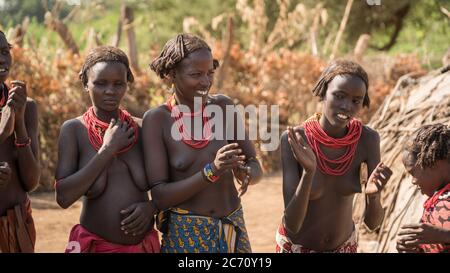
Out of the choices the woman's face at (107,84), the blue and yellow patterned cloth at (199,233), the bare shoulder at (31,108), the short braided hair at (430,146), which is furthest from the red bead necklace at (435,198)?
the bare shoulder at (31,108)

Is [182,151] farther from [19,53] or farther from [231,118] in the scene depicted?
[19,53]

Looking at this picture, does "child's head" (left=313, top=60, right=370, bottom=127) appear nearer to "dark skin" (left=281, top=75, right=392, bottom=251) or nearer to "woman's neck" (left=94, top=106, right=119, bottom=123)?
"dark skin" (left=281, top=75, right=392, bottom=251)

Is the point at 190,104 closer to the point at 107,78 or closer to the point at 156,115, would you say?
the point at 156,115

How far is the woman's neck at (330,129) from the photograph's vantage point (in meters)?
3.16

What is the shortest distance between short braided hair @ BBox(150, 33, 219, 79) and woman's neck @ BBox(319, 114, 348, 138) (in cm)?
56

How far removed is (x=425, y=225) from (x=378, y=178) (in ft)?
1.13

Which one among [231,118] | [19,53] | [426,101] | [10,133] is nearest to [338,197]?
[231,118]

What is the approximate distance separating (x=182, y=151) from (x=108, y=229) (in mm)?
467

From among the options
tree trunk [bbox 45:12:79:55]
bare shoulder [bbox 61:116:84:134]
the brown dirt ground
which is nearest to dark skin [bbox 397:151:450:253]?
bare shoulder [bbox 61:116:84:134]

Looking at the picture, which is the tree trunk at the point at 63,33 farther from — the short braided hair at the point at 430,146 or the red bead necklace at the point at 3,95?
the short braided hair at the point at 430,146

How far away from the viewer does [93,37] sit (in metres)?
8.44

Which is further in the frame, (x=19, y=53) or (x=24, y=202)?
(x=19, y=53)

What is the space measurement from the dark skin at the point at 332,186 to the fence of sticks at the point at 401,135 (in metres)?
1.37

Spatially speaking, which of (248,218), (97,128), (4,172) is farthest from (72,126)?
(248,218)
